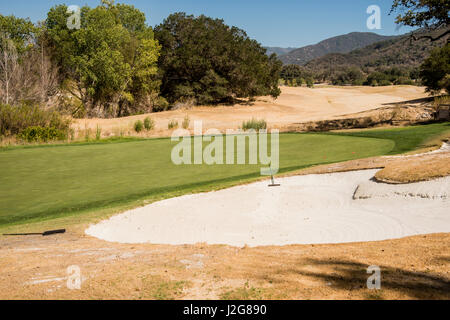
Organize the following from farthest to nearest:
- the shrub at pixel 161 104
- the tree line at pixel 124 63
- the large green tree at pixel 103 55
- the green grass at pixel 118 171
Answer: the shrub at pixel 161 104 < the large green tree at pixel 103 55 < the tree line at pixel 124 63 < the green grass at pixel 118 171

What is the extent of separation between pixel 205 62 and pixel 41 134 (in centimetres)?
2062

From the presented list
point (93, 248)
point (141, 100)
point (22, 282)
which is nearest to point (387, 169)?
point (93, 248)

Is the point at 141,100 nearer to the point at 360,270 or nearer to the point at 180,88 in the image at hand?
the point at 180,88

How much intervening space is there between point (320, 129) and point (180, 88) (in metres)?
16.3

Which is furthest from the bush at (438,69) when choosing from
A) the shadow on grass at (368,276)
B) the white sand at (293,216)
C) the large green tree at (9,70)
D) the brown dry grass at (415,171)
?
the large green tree at (9,70)

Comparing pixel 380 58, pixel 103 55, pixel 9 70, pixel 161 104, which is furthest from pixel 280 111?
pixel 380 58

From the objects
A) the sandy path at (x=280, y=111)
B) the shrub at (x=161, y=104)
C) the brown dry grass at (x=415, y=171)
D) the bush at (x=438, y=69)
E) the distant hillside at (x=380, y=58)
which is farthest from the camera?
the distant hillside at (x=380, y=58)

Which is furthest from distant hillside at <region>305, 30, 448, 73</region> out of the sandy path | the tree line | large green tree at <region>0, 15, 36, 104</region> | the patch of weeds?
the patch of weeds

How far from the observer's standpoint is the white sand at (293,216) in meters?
5.30

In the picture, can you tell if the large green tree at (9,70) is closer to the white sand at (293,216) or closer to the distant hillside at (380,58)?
the white sand at (293,216)

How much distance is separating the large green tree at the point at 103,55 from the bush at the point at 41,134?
13.8m

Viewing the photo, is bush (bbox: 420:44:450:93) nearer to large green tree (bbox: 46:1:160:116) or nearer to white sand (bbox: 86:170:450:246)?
large green tree (bbox: 46:1:160:116)

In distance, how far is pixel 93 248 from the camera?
4.74m

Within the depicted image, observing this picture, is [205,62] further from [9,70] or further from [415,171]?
[415,171]
